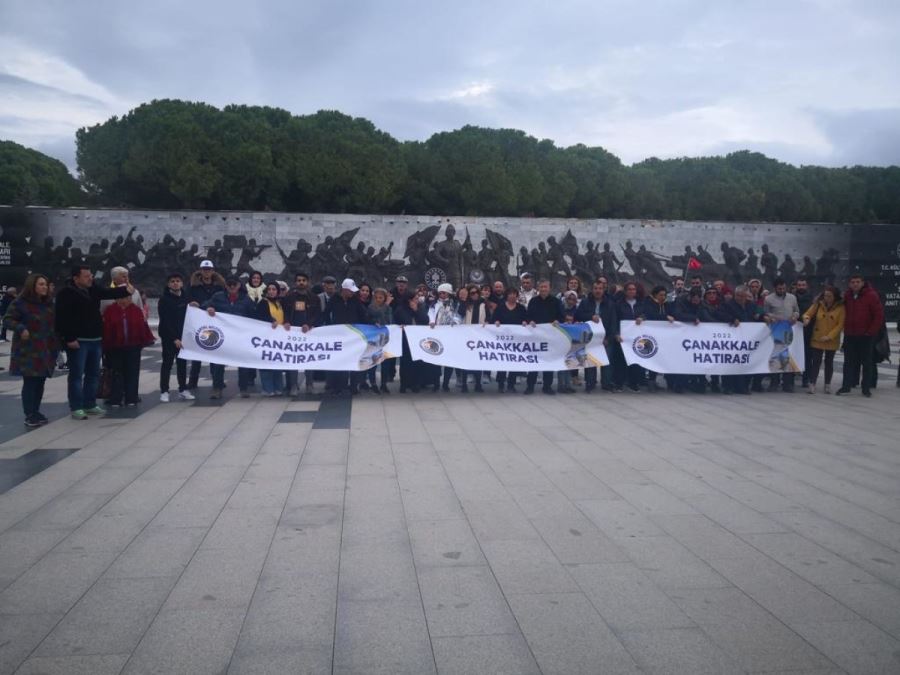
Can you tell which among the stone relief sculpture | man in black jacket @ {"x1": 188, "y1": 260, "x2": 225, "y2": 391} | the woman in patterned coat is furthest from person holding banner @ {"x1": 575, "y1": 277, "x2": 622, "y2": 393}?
the stone relief sculpture

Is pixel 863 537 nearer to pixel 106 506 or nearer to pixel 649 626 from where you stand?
pixel 649 626

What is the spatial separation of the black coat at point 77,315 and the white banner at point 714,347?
22.2 feet

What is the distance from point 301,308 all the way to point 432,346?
1847mm

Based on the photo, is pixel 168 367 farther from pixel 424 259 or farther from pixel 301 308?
pixel 424 259

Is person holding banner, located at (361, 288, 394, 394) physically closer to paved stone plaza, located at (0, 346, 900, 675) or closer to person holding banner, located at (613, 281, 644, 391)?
paved stone plaza, located at (0, 346, 900, 675)

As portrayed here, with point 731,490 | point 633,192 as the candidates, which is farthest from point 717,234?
point 731,490

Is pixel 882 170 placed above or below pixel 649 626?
above

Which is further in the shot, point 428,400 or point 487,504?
point 428,400

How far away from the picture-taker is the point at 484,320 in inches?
405

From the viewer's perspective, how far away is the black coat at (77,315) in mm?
7332

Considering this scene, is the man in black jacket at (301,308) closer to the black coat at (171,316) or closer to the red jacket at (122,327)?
→ the black coat at (171,316)

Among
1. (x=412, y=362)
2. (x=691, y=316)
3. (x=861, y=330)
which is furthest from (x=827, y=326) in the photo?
(x=412, y=362)

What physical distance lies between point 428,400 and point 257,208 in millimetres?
24252

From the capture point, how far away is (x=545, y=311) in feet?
32.8
